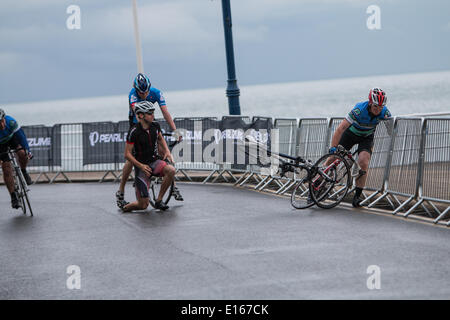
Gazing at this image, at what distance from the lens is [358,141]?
1172 cm

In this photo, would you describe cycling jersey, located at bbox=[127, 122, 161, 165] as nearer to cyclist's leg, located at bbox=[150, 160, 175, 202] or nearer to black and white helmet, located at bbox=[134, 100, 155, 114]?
cyclist's leg, located at bbox=[150, 160, 175, 202]

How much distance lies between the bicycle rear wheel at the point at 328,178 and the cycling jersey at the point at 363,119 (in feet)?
2.06

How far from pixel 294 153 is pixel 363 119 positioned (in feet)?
9.48

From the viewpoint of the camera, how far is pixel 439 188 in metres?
10.3

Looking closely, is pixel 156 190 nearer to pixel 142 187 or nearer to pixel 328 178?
pixel 142 187

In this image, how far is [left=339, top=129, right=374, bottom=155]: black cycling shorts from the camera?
38.1 ft

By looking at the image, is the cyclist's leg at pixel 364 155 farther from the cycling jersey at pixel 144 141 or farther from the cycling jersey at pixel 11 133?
the cycling jersey at pixel 11 133

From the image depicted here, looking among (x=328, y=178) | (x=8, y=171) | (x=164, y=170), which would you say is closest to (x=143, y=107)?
(x=164, y=170)

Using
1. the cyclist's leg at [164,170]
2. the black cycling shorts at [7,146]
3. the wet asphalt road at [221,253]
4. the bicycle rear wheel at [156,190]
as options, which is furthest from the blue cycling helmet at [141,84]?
the black cycling shorts at [7,146]

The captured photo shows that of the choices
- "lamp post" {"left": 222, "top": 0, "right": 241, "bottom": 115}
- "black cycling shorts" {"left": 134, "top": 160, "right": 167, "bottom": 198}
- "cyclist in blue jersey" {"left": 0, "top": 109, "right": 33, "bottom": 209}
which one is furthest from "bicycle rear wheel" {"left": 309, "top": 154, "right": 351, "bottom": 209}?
"lamp post" {"left": 222, "top": 0, "right": 241, "bottom": 115}
